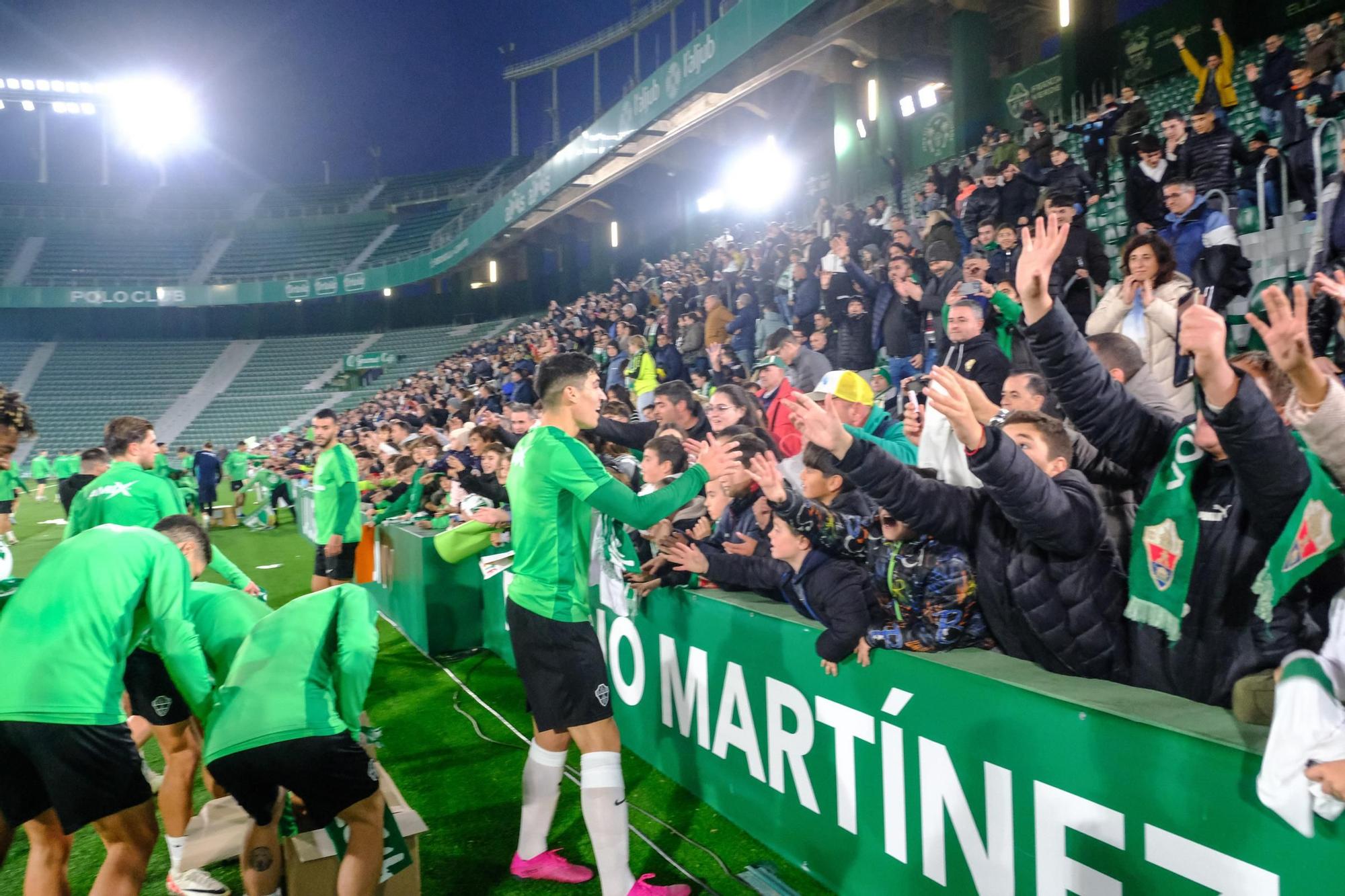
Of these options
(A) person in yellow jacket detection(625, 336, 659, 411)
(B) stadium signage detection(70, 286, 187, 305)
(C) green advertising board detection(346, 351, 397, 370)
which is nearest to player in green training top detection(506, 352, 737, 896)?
(A) person in yellow jacket detection(625, 336, 659, 411)

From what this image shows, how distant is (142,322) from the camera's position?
144 feet

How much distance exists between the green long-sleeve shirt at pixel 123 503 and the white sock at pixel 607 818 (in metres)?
2.21

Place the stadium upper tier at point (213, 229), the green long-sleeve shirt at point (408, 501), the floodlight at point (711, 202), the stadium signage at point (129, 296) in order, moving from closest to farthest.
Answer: the green long-sleeve shirt at point (408, 501) < the floodlight at point (711, 202) < the stadium signage at point (129, 296) < the stadium upper tier at point (213, 229)

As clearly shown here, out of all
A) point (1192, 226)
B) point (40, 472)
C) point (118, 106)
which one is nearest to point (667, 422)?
point (1192, 226)

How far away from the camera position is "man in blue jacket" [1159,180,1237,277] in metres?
6.04

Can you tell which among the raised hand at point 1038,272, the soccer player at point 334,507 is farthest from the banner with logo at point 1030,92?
the raised hand at point 1038,272

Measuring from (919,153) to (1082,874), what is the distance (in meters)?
15.6

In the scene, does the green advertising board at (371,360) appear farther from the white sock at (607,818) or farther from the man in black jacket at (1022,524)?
the man in black jacket at (1022,524)

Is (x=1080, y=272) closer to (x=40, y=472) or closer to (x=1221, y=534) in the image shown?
(x=1221, y=534)

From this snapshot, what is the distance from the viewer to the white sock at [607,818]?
3129 mm

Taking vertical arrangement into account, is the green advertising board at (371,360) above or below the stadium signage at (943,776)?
above

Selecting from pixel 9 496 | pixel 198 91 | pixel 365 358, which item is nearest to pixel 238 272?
pixel 365 358

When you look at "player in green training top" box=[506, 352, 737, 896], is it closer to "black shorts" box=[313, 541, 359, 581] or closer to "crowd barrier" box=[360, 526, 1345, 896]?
"crowd barrier" box=[360, 526, 1345, 896]

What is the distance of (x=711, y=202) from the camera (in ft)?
75.4
